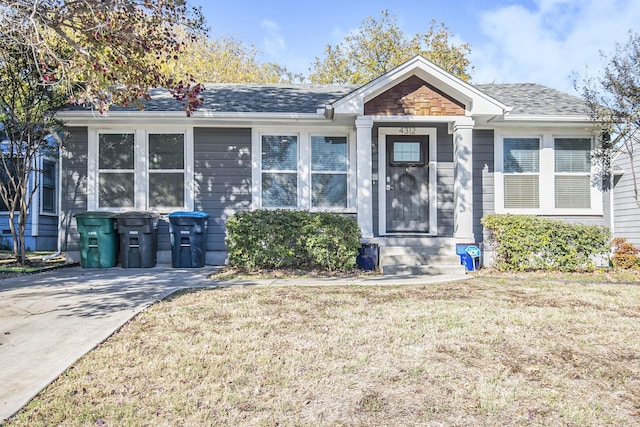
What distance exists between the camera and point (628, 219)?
11.8 metres

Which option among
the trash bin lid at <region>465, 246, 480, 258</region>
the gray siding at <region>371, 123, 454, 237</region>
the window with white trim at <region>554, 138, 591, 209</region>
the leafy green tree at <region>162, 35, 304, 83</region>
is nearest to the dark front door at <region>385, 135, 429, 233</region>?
the gray siding at <region>371, 123, 454, 237</region>

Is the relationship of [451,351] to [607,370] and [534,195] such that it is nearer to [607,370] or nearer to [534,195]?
[607,370]

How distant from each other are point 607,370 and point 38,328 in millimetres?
5025

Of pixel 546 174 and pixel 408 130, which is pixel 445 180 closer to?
pixel 408 130

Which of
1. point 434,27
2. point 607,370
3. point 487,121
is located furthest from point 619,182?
point 434,27

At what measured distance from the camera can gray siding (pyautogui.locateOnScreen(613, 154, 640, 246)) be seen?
11.5 meters

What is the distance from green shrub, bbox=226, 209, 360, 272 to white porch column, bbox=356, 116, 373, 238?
2.82 feet

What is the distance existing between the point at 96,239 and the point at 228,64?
21.6 meters

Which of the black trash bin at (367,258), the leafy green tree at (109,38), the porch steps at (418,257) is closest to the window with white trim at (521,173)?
the porch steps at (418,257)

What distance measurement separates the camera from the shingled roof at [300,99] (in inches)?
385

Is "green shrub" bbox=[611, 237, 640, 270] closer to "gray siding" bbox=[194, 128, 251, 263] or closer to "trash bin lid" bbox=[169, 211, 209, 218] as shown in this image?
"gray siding" bbox=[194, 128, 251, 263]

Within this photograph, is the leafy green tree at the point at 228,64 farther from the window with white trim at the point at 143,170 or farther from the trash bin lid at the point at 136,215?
the trash bin lid at the point at 136,215

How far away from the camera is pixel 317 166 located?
10.1 m

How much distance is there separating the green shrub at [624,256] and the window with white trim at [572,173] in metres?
1.32
